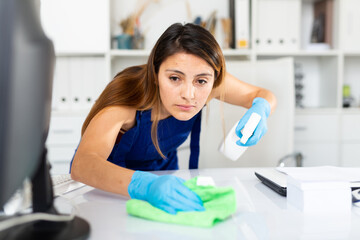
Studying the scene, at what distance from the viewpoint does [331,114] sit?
2463 millimetres

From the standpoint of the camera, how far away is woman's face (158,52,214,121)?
924 mm

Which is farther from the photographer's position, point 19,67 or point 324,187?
point 324,187

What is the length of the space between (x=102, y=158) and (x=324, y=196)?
48 centimetres

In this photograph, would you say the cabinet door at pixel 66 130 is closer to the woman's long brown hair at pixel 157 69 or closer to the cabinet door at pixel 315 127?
the woman's long brown hair at pixel 157 69

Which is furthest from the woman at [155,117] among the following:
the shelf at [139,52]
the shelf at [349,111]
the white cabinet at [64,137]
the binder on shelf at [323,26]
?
the binder on shelf at [323,26]

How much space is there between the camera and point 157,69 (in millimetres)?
1020

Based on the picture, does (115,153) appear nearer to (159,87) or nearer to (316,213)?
(159,87)

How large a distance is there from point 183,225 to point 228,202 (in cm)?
9

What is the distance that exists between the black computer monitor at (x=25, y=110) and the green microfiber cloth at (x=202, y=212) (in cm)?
13

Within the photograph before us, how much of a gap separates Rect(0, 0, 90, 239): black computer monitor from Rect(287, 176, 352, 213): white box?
403mm

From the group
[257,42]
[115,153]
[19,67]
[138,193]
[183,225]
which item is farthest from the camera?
[257,42]

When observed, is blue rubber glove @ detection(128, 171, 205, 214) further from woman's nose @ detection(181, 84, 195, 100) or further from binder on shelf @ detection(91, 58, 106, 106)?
binder on shelf @ detection(91, 58, 106, 106)

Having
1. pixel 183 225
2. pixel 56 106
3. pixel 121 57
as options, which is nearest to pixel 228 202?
pixel 183 225

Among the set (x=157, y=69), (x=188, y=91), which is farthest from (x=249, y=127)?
(x=157, y=69)
